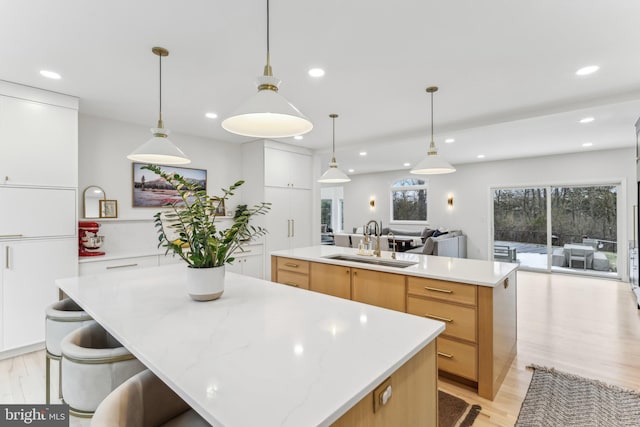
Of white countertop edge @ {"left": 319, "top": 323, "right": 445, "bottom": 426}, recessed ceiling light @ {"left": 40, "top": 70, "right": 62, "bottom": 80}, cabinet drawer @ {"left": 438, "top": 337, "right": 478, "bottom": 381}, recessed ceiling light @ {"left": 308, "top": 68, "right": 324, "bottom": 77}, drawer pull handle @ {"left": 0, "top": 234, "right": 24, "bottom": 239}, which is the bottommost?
cabinet drawer @ {"left": 438, "top": 337, "right": 478, "bottom": 381}

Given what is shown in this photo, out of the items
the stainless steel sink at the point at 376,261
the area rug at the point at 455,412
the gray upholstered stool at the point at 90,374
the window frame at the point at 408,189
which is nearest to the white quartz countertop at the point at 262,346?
the gray upholstered stool at the point at 90,374

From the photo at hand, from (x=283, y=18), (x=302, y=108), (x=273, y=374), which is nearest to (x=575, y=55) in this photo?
(x=283, y=18)

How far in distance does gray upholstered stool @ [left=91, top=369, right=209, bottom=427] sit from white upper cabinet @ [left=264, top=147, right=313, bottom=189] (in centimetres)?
417

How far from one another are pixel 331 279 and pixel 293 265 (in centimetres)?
55

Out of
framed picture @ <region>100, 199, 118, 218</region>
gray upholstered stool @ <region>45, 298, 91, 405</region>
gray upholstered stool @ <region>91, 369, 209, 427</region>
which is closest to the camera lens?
gray upholstered stool @ <region>91, 369, 209, 427</region>

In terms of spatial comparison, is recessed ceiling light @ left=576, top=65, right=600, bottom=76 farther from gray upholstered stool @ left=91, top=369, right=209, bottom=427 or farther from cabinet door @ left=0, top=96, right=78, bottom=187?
cabinet door @ left=0, top=96, right=78, bottom=187

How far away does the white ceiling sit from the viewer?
75.5 inches

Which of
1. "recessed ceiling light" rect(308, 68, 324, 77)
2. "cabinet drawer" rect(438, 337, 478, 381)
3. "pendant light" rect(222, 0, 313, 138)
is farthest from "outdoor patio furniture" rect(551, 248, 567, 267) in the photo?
"pendant light" rect(222, 0, 313, 138)

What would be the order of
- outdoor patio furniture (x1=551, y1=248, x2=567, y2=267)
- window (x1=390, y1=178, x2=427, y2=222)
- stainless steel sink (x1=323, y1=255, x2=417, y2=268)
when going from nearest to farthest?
stainless steel sink (x1=323, y1=255, x2=417, y2=268)
outdoor patio furniture (x1=551, y1=248, x2=567, y2=267)
window (x1=390, y1=178, x2=427, y2=222)

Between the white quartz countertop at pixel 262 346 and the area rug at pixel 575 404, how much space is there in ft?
4.83

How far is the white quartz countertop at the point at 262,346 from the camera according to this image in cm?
76

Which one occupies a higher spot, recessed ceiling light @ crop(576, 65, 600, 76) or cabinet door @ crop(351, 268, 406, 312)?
recessed ceiling light @ crop(576, 65, 600, 76)

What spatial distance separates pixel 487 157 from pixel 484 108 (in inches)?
153

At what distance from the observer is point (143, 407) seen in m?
1.03
